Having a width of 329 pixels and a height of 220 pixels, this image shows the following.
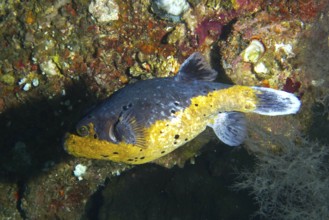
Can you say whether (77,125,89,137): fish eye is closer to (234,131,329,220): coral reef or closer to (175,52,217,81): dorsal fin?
(175,52,217,81): dorsal fin

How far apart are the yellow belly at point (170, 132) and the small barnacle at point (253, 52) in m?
1.16

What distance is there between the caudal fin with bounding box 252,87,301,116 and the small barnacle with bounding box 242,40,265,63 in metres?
1.15

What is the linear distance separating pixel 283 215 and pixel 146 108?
3951 mm

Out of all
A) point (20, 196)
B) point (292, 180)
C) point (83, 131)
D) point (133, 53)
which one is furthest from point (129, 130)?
point (20, 196)

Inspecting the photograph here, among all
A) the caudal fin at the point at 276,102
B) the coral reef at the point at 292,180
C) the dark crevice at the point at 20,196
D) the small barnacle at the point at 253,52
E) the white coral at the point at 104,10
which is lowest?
Result: the dark crevice at the point at 20,196

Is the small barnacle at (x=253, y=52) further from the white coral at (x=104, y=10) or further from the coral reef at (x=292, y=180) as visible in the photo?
the white coral at (x=104, y=10)

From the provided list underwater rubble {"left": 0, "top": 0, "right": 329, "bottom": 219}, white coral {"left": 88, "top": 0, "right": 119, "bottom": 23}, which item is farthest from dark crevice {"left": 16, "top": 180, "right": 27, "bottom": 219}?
white coral {"left": 88, "top": 0, "right": 119, "bottom": 23}

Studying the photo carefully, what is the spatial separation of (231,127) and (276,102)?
0.55 metres

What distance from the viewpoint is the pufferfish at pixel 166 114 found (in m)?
2.90

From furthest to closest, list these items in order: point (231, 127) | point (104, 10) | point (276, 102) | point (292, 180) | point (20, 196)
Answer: point (20, 196), point (292, 180), point (104, 10), point (231, 127), point (276, 102)

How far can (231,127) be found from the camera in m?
3.39

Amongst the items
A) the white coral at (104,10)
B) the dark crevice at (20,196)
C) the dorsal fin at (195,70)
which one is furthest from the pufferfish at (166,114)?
the dark crevice at (20,196)

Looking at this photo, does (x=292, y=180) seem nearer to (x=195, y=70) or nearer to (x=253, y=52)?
(x=253, y=52)

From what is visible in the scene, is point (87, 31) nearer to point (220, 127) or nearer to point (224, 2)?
point (224, 2)
